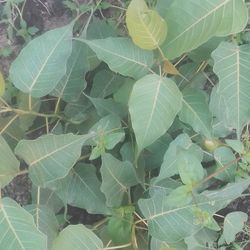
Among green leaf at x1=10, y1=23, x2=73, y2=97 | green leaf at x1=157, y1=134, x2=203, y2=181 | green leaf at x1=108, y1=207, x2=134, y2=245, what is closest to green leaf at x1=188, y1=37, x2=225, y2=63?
green leaf at x1=157, y1=134, x2=203, y2=181

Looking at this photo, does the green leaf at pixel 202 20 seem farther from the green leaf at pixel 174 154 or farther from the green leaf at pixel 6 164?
the green leaf at pixel 6 164

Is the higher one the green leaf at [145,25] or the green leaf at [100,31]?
the green leaf at [145,25]

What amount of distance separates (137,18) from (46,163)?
1.42 feet

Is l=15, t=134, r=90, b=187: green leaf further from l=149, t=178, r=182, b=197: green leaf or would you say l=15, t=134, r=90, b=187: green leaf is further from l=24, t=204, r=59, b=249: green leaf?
l=149, t=178, r=182, b=197: green leaf

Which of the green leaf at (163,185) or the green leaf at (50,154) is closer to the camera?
the green leaf at (50,154)

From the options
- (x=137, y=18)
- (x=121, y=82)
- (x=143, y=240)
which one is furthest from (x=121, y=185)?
(x=137, y=18)

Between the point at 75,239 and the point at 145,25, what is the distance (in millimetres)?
555

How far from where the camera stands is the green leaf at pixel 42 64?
1428mm

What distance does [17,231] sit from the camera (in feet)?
4.09

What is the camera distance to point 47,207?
5.01ft

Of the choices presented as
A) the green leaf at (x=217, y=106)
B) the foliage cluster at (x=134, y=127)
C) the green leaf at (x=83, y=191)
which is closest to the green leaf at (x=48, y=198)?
the foliage cluster at (x=134, y=127)

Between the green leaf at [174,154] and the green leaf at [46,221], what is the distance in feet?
1.06

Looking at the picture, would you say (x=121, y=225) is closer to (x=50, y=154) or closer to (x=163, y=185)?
Answer: (x=163, y=185)

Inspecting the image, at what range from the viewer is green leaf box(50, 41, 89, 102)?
1532 millimetres
